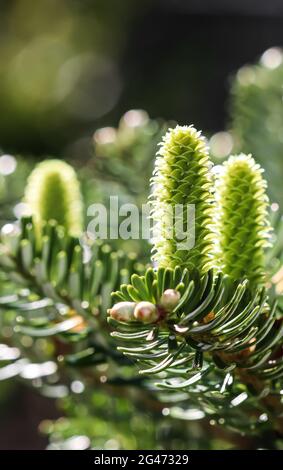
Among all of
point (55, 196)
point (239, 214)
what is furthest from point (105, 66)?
point (239, 214)

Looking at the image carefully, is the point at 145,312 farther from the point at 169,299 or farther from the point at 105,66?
the point at 105,66

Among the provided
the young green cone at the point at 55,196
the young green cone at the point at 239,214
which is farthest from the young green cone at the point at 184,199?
the young green cone at the point at 55,196

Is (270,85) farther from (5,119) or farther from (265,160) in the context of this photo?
(5,119)

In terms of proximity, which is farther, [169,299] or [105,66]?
[105,66]

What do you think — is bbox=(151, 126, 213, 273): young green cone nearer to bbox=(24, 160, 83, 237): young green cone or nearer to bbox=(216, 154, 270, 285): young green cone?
bbox=(216, 154, 270, 285): young green cone

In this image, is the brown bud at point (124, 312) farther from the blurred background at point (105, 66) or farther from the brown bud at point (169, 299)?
the blurred background at point (105, 66)
